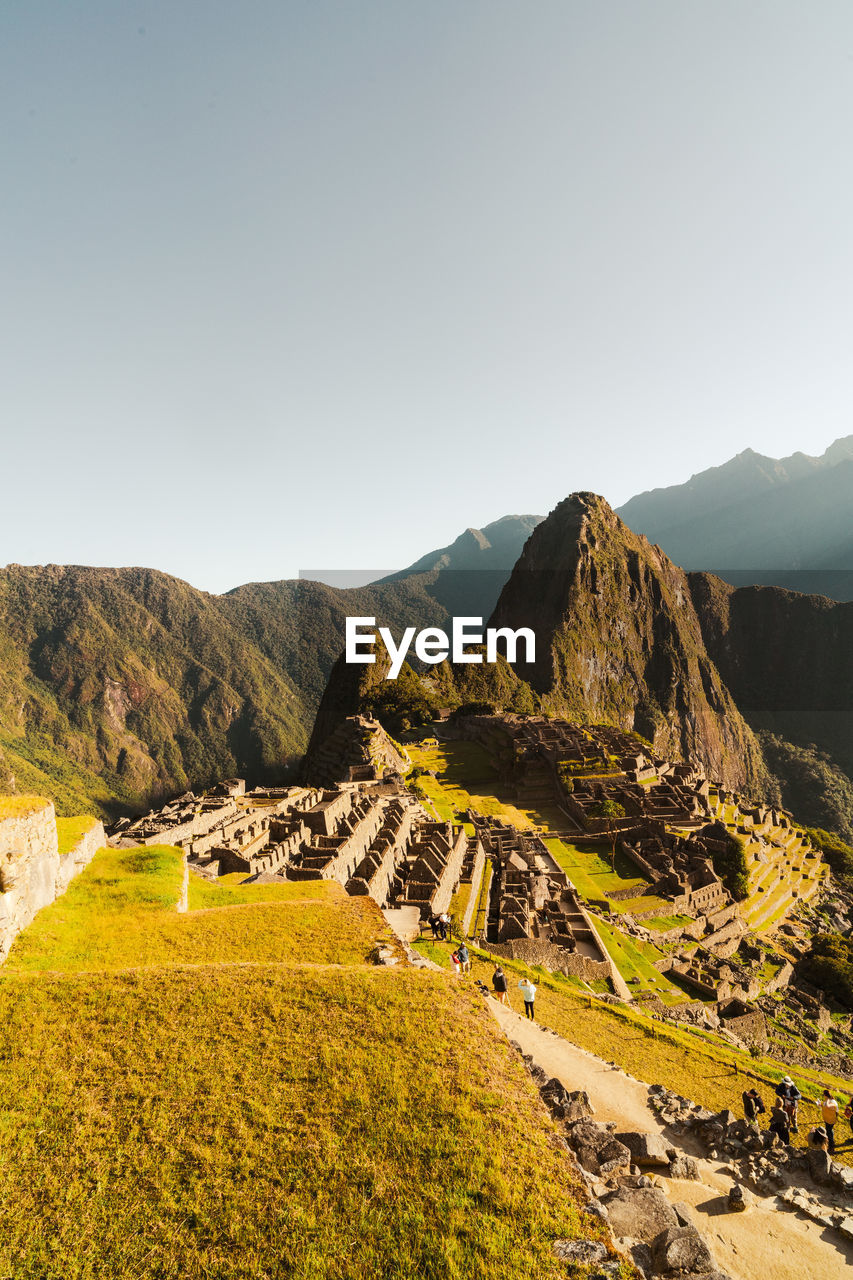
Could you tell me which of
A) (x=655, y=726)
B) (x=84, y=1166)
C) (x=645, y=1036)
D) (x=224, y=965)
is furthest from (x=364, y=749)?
(x=655, y=726)

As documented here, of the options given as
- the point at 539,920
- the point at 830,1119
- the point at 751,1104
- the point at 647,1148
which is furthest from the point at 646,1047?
the point at 539,920

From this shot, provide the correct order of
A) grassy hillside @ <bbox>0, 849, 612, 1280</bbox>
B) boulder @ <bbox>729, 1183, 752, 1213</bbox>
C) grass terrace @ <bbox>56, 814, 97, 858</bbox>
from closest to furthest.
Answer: grassy hillside @ <bbox>0, 849, 612, 1280</bbox> < boulder @ <bbox>729, 1183, 752, 1213</bbox> < grass terrace @ <bbox>56, 814, 97, 858</bbox>

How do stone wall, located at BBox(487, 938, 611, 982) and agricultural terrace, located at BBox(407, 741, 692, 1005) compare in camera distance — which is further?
agricultural terrace, located at BBox(407, 741, 692, 1005)

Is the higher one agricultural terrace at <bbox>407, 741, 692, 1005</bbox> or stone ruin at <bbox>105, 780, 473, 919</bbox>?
stone ruin at <bbox>105, 780, 473, 919</bbox>

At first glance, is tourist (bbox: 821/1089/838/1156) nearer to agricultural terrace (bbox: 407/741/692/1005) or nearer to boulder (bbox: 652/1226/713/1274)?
boulder (bbox: 652/1226/713/1274)

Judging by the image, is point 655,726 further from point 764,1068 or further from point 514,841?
point 764,1068

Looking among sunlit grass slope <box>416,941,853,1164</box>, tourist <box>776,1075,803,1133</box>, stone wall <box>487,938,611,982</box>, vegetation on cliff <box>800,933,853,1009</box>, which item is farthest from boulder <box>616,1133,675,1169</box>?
vegetation on cliff <box>800,933,853,1009</box>

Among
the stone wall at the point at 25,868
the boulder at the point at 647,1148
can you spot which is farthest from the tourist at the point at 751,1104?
the stone wall at the point at 25,868
